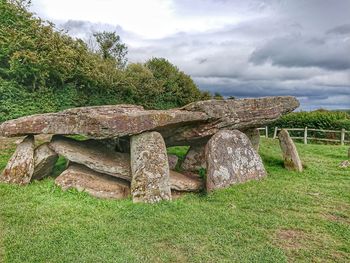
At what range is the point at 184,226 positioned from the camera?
27.6ft

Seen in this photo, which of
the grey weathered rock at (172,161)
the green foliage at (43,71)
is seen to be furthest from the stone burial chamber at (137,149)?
the green foliage at (43,71)

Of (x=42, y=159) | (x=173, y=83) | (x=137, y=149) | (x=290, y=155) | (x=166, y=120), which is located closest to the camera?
(x=137, y=149)

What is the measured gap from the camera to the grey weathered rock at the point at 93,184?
10727 mm

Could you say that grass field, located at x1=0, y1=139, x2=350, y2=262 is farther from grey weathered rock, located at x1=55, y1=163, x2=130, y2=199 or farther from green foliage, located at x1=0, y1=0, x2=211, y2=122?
green foliage, located at x1=0, y1=0, x2=211, y2=122

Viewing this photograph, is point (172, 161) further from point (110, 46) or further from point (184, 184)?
point (110, 46)

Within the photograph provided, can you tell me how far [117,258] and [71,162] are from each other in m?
6.22

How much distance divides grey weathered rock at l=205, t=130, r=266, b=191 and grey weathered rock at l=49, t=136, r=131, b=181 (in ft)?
9.24

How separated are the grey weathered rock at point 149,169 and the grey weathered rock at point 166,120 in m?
0.39

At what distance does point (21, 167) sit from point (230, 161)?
706cm

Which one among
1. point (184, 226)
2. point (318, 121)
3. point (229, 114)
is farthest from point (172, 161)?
point (318, 121)

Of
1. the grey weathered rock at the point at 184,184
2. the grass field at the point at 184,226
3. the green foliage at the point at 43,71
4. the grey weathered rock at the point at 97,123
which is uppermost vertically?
the green foliage at the point at 43,71

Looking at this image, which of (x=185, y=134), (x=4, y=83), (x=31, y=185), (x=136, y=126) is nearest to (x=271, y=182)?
(x=185, y=134)

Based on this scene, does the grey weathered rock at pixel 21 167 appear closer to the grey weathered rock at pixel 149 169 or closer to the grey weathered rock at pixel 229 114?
the grey weathered rock at pixel 149 169

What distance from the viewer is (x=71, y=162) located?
12.3 meters
